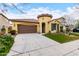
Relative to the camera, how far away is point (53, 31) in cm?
279

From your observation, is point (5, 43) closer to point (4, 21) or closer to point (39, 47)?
point (4, 21)

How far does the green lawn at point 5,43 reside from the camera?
2.56m

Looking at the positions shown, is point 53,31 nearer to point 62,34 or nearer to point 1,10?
point 62,34

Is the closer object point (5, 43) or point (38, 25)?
point (5, 43)

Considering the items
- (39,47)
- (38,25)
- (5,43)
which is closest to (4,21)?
(5,43)

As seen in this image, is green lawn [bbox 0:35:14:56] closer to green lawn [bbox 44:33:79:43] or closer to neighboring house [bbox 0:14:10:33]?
neighboring house [bbox 0:14:10:33]

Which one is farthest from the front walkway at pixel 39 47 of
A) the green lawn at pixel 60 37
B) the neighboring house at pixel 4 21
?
the neighboring house at pixel 4 21

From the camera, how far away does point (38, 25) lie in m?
2.76

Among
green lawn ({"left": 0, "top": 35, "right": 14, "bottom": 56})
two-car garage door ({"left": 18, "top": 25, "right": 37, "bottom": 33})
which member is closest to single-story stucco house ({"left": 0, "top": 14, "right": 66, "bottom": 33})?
two-car garage door ({"left": 18, "top": 25, "right": 37, "bottom": 33})

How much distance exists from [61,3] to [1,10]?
2.97 feet

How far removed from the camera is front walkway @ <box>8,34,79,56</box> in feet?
8.54

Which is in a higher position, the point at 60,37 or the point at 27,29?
the point at 27,29

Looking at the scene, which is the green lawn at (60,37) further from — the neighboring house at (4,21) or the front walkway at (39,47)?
the neighboring house at (4,21)

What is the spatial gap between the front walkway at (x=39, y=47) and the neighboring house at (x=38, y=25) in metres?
0.10
